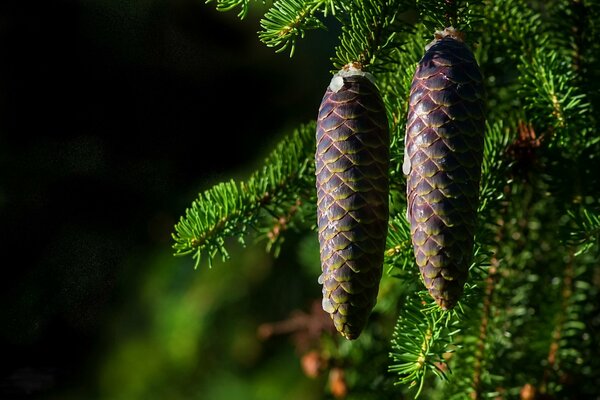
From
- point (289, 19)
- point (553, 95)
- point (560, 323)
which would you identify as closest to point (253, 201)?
point (289, 19)

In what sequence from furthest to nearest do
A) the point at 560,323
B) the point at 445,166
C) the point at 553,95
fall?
the point at 560,323, the point at 553,95, the point at 445,166

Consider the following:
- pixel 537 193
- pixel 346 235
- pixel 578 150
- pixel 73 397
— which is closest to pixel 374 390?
pixel 537 193

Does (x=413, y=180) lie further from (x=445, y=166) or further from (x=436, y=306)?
(x=436, y=306)

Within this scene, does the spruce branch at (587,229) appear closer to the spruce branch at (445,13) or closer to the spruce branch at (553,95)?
the spruce branch at (553,95)

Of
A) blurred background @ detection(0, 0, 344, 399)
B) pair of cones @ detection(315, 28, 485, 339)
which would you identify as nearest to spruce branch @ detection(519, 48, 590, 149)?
pair of cones @ detection(315, 28, 485, 339)

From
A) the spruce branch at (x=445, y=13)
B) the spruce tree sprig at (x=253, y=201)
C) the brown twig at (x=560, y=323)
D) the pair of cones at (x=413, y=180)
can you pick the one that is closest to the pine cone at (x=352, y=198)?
the pair of cones at (x=413, y=180)

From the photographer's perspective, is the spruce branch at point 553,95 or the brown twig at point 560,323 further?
the brown twig at point 560,323

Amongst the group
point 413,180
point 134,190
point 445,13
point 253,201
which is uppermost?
point 445,13

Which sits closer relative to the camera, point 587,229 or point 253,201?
point 587,229
